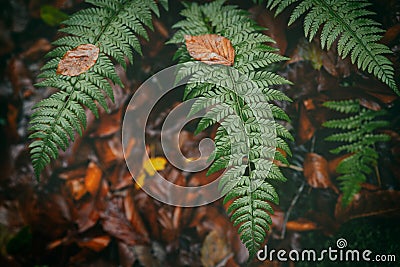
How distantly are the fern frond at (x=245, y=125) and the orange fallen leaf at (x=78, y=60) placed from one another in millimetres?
389

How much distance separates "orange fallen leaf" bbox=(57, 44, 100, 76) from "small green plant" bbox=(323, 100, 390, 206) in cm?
116


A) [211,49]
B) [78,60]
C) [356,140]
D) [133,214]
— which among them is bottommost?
[133,214]

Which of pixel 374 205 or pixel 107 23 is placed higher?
pixel 107 23

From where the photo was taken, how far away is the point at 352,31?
59.9 inches

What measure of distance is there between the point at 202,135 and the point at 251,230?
77cm

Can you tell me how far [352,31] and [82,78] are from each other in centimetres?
115

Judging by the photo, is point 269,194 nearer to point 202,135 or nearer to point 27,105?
point 202,135

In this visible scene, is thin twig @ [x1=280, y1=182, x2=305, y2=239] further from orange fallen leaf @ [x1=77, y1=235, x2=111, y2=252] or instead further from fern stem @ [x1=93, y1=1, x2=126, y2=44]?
fern stem @ [x1=93, y1=1, x2=126, y2=44]

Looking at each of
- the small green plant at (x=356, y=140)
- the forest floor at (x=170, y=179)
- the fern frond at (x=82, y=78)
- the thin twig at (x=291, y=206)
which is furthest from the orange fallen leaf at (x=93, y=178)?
the small green plant at (x=356, y=140)

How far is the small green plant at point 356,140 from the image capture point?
1.74 metres

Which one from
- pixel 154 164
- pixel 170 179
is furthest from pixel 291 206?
pixel 154 164

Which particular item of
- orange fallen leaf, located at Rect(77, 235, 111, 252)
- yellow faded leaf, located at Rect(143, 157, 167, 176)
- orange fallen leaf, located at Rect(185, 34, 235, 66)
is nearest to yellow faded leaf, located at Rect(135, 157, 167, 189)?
yellow faded leaf, located at Rect(143, 157, 167, 176)

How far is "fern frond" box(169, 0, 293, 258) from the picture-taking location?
138 centimetres

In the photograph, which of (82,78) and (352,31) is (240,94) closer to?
(352,31)
